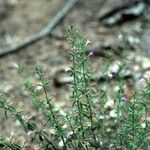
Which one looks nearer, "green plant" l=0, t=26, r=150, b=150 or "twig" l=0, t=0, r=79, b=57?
"green plant" l=0, t=26, r=150, b=150

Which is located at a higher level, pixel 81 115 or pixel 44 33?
pixel 44 33

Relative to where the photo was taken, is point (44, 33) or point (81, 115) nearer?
point (81, 115)

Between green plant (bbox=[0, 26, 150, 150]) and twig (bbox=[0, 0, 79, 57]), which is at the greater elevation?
twig (bbox=[0, 0, 79, 57])

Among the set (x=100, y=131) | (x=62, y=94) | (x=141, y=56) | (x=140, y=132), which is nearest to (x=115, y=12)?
(x=141, y=56)

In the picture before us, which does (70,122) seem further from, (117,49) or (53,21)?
(53,21)

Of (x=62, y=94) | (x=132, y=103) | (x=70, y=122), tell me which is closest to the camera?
(x=132, y=103)

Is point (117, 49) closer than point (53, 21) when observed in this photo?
Yes

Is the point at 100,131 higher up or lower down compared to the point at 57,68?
lower down

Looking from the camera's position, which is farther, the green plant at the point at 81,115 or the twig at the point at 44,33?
the twig at the point at 44,33
